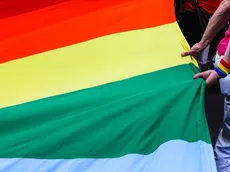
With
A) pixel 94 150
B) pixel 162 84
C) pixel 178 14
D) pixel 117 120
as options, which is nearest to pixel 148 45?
pixel 162 84

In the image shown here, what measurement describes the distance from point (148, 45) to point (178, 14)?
1.17 meters

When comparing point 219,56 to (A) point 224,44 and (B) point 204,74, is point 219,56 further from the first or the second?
(B) point 204,74

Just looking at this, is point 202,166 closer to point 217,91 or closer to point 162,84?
point 162,84

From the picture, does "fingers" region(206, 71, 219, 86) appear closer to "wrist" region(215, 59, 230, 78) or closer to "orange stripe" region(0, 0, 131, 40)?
"wrist" region(215, 59, 230, 78)

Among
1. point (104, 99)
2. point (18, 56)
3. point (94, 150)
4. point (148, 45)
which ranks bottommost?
point (94, 150)

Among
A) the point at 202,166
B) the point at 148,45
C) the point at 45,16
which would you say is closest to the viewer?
the point at 202,166

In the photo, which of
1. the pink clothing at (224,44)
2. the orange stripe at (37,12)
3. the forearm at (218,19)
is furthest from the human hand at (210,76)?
the orange stripe at (37,12)

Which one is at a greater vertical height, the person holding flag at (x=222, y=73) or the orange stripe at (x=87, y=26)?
the orange stripe at (x=87, y=26)

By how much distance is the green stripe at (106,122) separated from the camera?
51.8 inches

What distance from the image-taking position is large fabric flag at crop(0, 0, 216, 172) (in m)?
1.29

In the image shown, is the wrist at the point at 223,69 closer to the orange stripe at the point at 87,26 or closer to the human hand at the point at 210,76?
the human hand at the point at 210,76

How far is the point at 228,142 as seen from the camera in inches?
62.2

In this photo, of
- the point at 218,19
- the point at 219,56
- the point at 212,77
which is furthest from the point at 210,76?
the point at 218,19

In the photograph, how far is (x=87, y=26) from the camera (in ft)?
7.00
